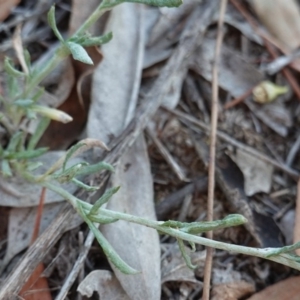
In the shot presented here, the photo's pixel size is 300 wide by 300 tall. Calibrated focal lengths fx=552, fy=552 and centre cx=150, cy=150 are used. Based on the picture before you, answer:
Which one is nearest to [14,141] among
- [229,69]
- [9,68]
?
[9,68]

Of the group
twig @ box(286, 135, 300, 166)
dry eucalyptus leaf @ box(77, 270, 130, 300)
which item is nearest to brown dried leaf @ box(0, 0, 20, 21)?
dry eucalyptus leaf @ box(77, 270, 130, 300)

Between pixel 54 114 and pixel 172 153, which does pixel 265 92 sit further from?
pixel 54 114

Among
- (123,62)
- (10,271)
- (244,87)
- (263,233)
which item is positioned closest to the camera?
(10,271)

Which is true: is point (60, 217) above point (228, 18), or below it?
below

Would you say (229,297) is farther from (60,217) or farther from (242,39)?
(242,39)

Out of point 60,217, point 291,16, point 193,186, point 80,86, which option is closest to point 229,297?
point 193,186

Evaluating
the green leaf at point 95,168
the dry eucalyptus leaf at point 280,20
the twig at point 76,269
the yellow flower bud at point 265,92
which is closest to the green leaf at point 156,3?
the green leaf at point 95,168

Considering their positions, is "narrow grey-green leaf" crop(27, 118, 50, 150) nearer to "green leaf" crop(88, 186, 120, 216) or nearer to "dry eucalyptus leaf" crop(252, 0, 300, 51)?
"green leaf" crop(88, 186, 120, 216)
